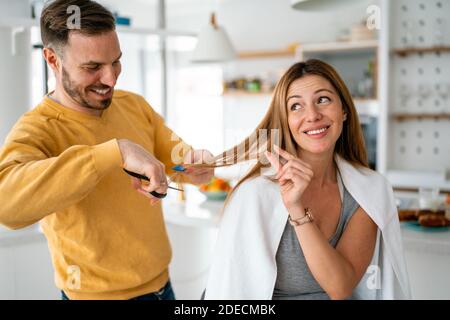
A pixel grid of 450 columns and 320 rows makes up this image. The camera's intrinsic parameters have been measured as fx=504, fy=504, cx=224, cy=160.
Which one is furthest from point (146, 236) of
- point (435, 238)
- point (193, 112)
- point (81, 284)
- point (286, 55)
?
point (193, 112)

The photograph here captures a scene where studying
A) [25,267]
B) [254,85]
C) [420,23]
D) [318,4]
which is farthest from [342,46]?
[25,267]

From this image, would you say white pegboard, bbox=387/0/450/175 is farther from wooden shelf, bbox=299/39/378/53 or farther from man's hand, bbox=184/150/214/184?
man's hand, bbox=184/150/214/184

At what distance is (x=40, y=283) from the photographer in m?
1.54

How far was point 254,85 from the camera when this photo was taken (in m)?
4.58

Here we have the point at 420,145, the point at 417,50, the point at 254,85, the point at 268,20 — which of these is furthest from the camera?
the point at 268,20

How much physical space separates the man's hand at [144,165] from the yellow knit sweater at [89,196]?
0.5 inches

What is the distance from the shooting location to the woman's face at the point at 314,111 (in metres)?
0.86

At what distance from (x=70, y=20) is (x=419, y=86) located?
2.75m

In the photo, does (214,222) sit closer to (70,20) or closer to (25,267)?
(25,267)

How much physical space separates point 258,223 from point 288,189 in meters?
0.15

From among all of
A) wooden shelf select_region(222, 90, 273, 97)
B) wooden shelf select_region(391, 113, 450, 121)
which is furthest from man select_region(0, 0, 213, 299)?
wooden shelf select_region(222, 90, 273, 97)

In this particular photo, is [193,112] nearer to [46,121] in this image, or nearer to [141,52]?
[141,52]

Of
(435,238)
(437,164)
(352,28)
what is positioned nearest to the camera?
(435,238)

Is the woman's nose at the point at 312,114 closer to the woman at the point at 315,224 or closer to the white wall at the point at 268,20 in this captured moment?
the woman at the point at 315,224
